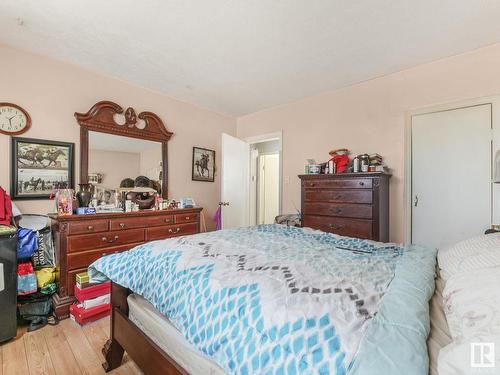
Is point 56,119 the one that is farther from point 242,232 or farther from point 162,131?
point 242,232

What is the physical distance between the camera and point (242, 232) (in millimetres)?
1882

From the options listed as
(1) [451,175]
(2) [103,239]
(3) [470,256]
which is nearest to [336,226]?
(1) [451,175]

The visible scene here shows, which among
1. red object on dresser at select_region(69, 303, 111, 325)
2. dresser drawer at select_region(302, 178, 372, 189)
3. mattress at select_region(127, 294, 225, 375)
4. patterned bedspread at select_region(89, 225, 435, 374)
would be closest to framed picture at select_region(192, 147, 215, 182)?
dresser drawer at select_region(302, 178, 372, 189)

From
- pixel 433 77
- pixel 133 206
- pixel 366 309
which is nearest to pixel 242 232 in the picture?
pixel 366 309

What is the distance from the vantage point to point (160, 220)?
2.83 meters

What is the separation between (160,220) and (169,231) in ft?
0.60

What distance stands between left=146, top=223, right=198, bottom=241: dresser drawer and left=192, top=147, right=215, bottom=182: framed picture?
0.90 metres

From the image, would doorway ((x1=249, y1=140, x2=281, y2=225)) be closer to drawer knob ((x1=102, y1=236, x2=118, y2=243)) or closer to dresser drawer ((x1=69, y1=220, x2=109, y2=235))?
drawer knob ((x1=102, y1=236, x2=118, y2=243))

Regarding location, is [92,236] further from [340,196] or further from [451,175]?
[451,175]

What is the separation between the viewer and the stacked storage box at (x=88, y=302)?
6.70 ft

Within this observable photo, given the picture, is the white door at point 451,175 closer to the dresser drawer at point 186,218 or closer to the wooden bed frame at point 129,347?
the dresser drawer at point 186,218

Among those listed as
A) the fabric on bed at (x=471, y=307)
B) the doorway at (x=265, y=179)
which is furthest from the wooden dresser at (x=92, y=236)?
the fabric on bed at (x=471, y=307)

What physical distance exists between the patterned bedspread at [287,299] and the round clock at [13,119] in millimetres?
1782

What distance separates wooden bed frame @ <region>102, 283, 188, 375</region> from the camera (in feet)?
3.61
